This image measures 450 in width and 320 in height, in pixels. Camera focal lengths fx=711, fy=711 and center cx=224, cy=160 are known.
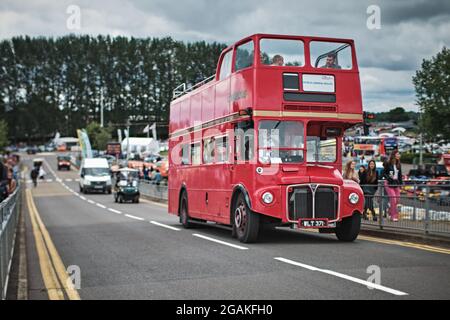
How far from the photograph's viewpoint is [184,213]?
68.3 ft

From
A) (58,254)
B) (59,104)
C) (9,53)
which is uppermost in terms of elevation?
(9,53)

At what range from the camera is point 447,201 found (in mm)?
14352

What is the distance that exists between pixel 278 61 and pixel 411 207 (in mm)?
4398

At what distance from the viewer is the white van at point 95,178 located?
5316cm

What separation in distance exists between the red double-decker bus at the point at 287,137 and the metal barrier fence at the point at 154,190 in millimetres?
24862

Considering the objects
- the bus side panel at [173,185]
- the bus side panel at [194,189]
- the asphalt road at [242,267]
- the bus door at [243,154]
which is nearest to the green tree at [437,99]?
the bus side panel at [173,185]

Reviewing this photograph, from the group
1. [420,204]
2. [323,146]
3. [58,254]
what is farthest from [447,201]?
[58,254]

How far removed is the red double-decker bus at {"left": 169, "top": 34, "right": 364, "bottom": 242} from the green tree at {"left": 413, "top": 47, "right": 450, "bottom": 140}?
2476 inches

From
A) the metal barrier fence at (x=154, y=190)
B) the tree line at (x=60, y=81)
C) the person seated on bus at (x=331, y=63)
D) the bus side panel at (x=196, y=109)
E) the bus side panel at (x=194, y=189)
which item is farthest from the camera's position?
the tree line at (x=60, y=81)

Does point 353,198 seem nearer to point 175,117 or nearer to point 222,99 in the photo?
point 222,99

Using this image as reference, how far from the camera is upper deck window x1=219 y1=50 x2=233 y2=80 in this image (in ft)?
53.2

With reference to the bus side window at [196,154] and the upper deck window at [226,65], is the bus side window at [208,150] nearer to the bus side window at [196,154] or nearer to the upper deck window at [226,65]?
the bus side window at [196,154]

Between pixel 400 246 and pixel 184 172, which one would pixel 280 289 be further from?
pixel 184 172
